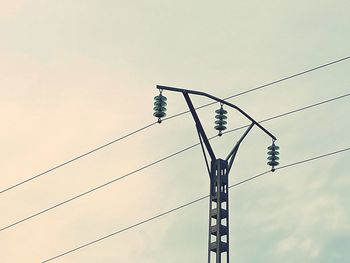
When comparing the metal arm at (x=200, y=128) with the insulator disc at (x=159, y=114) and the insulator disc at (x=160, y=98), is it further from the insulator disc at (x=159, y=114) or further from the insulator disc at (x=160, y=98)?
the insulator disc at (x=159, y=114)

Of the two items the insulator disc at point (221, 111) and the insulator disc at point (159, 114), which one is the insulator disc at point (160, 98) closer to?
the insulator disc at point (159, 114)

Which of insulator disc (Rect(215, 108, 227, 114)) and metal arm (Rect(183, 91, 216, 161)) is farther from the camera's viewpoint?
insulator disc (Rect(215, 108, 227, 114))

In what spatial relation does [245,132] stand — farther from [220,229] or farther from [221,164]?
[220,229]

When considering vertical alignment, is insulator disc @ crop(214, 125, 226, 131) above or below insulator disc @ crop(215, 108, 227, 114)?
below

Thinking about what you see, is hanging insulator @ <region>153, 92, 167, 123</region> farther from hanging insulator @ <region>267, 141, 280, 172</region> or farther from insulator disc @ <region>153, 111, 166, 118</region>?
hanging insulator @ <region>267, 141, 280, 172</region>

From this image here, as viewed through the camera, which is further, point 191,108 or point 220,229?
point 191,108

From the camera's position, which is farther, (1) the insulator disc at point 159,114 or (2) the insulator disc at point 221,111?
(2) the insulator disc at point 221,111

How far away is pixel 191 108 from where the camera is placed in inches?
1208

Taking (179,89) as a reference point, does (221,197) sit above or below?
below

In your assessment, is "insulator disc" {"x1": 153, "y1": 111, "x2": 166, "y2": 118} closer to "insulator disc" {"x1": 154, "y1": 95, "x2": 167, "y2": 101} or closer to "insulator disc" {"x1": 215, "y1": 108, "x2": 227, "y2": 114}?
"insulator disc" {"x1": 154, "y1": 95, "x2": 167, "y2": 101}

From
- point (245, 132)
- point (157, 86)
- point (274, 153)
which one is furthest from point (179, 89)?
point (274, 153)

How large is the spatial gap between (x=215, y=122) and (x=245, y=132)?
1.55 meters

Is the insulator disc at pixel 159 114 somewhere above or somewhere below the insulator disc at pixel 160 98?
below

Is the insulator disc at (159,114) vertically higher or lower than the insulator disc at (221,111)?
lower
